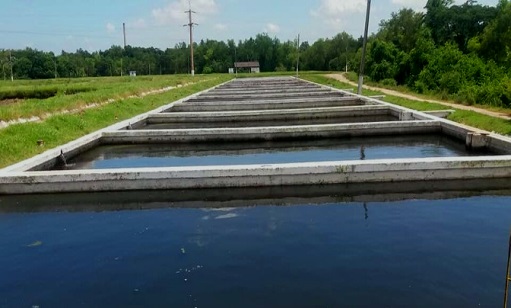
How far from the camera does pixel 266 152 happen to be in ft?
38.0

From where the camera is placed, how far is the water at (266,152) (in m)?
10.7

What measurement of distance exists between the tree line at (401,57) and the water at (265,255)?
1099 cm

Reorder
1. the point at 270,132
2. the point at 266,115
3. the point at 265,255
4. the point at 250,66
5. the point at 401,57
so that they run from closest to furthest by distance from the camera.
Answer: the point at 265,255, the point at 270,132, the point at 266,115, the point at 401,57, the point at 250,66

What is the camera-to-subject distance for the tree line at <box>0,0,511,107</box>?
25.5 metres

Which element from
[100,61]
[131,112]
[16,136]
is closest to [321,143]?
[16,136]

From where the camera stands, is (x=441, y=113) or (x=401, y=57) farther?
(x=401, y=57)

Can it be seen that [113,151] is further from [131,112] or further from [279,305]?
[279,305]

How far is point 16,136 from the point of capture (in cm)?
1095

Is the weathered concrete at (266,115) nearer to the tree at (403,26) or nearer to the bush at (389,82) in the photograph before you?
the bush at (389,82)

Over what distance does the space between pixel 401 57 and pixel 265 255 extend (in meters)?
36.4

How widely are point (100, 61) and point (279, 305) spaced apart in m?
105

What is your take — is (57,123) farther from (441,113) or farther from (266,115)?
(441,113)

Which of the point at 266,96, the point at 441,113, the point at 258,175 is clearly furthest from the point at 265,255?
the point at 266,96

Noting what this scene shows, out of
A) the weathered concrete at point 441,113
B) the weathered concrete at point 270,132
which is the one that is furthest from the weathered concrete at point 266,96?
the weathered concrete at point 270,132
